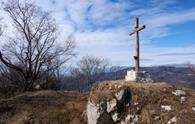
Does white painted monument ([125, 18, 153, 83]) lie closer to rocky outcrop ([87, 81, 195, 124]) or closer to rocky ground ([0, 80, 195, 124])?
rocky ground ([0, 80, 195, 124])

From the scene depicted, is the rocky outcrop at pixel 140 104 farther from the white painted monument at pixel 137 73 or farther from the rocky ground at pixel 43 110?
the rocky ground at pixel 43 110

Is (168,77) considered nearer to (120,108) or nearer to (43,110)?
(43,110)

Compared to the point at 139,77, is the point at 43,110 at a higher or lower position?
lower

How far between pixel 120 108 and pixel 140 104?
821 millimetres

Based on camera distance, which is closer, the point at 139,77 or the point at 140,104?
the point at 140,104

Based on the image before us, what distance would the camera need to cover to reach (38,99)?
13.6 meters

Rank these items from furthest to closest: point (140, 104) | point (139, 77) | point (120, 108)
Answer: point (139, 77), point (120, 108), point (140, 104)

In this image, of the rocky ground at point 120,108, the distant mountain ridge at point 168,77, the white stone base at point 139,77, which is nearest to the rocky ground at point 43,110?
the rocky ground at point 120,108

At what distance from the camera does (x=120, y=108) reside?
919cm

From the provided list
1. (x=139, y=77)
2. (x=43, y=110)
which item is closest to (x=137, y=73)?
(x=139, y=77)

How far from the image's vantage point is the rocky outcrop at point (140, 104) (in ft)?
26.0

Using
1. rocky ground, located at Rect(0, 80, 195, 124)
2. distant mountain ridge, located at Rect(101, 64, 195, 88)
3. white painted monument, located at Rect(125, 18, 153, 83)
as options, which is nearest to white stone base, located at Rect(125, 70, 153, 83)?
white painted monument, located at Rect(125, 18, 153, 83)

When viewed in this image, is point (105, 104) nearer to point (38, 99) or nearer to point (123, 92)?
point (123, 92)

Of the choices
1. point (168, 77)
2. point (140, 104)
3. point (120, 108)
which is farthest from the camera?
point (168, 77)
